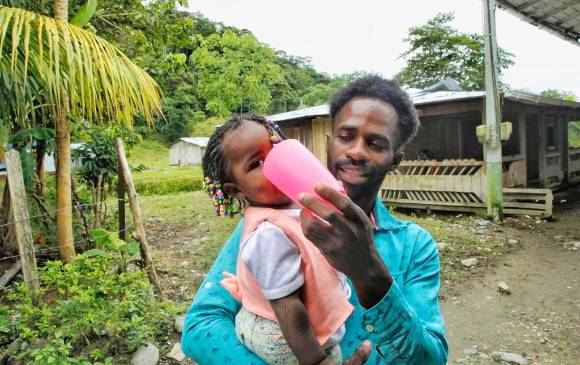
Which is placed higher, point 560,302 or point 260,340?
point 260,340

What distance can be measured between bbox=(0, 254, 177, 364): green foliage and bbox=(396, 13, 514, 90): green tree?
99.7 ft

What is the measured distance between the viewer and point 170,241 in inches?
335

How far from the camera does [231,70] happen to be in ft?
105

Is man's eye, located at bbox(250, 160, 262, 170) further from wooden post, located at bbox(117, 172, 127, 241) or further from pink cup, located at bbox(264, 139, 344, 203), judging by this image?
wooden post, located at bbox(117, 172, 127, 241)

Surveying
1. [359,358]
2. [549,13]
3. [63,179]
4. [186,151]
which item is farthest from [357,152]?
[186,151]

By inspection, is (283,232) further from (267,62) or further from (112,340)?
(267,62)

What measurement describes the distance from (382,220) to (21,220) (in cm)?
348

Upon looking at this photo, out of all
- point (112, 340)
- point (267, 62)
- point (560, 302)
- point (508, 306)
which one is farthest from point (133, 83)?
point (267, 62)

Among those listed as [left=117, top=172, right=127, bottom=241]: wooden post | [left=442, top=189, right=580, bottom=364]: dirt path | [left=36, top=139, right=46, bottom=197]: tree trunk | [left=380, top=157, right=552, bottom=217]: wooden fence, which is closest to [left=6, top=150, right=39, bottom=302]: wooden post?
[left=117, top=172, right=127, bottom=241]: wooden post

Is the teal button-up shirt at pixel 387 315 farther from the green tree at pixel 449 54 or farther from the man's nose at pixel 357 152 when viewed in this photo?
the green tree at pixel 449 54

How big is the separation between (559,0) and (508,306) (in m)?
6.69

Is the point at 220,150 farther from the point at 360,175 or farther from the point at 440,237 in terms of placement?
the point at 440,237

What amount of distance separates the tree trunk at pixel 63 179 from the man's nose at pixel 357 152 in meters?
3.87

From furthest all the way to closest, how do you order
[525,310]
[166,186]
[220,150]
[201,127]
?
1. [201,127]
2. [166,186]
3. [525,310]
4. [220,150]
